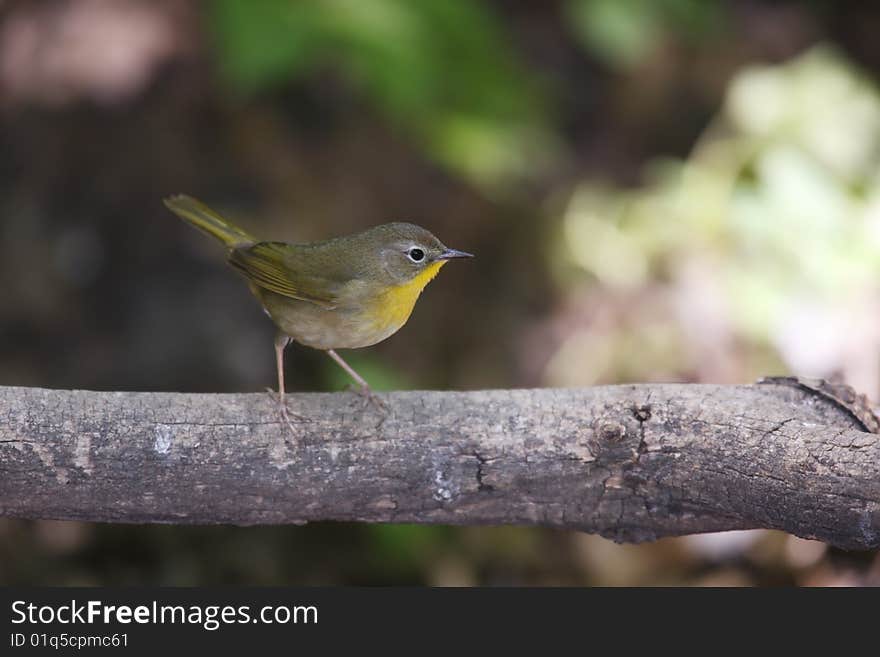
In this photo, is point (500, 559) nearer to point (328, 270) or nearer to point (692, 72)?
point (328, 270)

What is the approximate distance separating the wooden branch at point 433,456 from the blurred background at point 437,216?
5.37ft

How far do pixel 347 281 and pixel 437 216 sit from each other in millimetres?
2850

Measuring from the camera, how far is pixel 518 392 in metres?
3.20

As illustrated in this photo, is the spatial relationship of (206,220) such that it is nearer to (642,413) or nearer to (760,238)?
(642,413)

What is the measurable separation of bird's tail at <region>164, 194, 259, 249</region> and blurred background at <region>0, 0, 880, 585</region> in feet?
3.62

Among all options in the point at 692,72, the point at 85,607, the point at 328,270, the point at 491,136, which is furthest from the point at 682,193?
the point at 85,607

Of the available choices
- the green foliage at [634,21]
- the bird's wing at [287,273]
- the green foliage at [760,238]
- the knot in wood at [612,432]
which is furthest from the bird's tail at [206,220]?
the green foliage at [634,21]

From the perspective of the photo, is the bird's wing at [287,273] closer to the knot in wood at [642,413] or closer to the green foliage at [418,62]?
the knot in wood at [642,413]

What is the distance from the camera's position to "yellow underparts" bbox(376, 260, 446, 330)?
3475mm

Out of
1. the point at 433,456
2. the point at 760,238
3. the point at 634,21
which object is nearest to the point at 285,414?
the point at 433,456

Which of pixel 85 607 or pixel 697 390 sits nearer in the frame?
pixel 697 390

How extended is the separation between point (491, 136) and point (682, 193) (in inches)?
39.9

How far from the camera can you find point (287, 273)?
3.56m

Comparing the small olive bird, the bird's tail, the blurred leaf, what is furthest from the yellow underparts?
the blurred leaf
